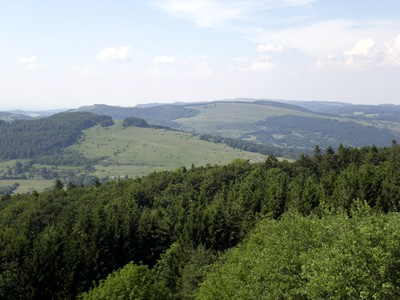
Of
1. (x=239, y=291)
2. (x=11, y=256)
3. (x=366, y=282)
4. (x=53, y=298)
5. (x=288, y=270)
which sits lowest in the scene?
(x=53, y=298)

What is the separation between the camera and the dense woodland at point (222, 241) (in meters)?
28.9

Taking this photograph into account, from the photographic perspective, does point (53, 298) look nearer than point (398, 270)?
No

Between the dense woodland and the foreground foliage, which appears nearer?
the foreground foliage

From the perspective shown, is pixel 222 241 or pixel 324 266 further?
pixel 222 241

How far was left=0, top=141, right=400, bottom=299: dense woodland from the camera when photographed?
94.7ft

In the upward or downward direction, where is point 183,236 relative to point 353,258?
downward

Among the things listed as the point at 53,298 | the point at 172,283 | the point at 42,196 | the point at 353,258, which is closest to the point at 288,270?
the point at 353,258

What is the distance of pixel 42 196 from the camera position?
4877 inches

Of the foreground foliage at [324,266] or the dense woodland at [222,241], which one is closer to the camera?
the foreground foliage at [324,266]

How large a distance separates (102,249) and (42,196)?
6534 cm

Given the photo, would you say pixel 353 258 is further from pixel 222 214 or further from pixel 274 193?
pixel 274 193

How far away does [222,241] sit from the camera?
79.1 m

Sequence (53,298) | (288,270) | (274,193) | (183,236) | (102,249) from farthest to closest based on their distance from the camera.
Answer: (274,193) → (183,236) → (102,249) → (53,298) → (288,270)

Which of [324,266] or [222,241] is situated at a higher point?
[324,266]
